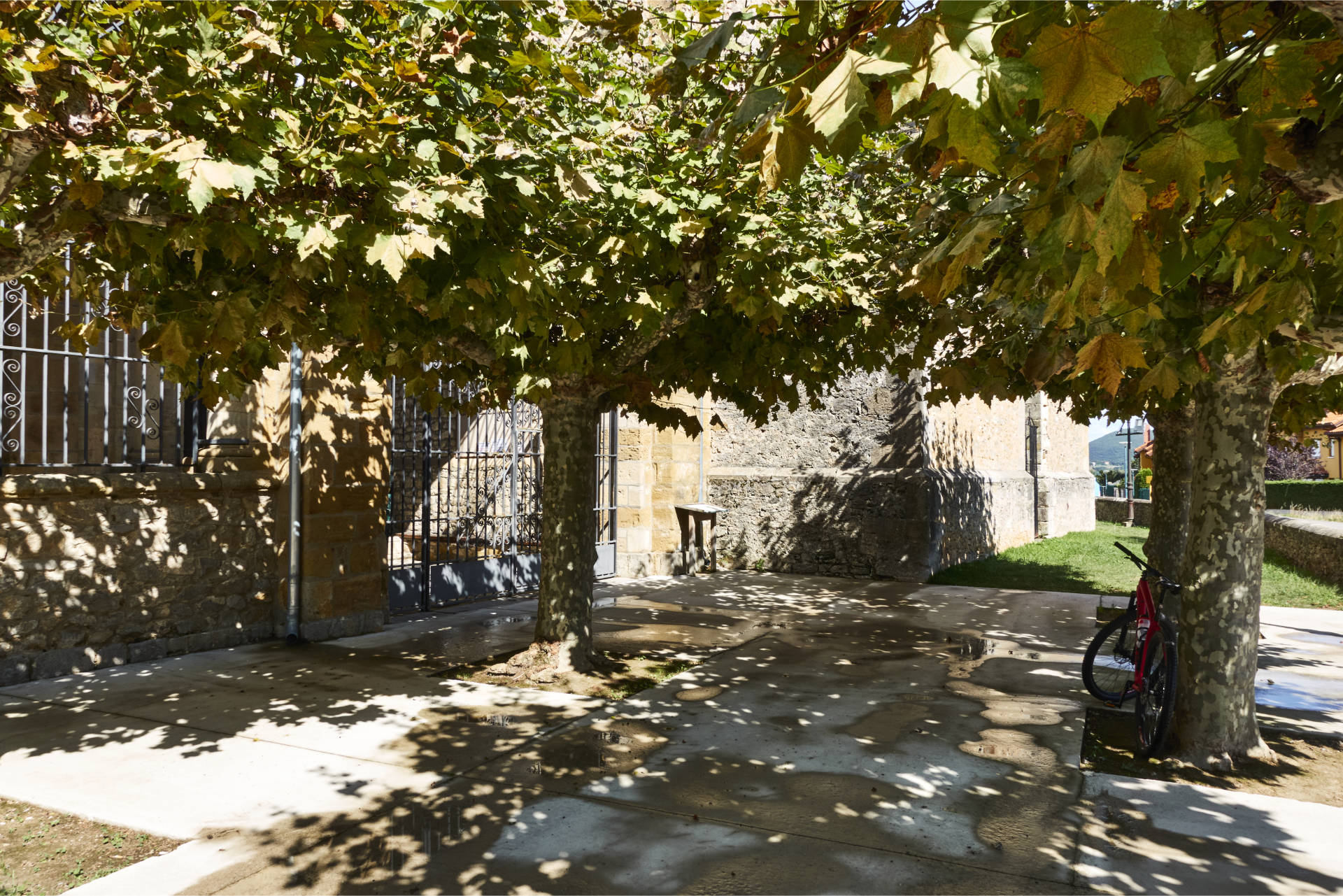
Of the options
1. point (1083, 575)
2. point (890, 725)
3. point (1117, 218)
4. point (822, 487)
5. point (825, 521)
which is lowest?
point (1083, 575)

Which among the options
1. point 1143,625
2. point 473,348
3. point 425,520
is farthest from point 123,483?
point 1143,625

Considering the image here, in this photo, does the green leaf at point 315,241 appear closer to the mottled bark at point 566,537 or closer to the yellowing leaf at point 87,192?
the yellowing leaf at point 87,192

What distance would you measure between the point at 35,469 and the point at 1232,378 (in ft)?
26.5

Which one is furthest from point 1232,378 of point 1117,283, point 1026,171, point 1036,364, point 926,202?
point 1117,283

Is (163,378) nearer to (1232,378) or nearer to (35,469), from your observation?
(35,469)

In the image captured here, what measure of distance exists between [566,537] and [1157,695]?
409 cm

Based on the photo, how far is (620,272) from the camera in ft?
17.4

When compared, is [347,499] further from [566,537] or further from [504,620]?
[566,537]

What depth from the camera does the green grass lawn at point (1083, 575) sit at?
12.2 m

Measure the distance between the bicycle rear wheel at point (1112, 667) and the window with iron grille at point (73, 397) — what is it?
652 cm

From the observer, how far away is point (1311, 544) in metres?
14.6

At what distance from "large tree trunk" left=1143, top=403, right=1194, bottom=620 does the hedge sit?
937 inches

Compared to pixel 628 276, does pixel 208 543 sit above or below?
below

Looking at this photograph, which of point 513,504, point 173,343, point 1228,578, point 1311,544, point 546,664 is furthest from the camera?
point 1311,544
